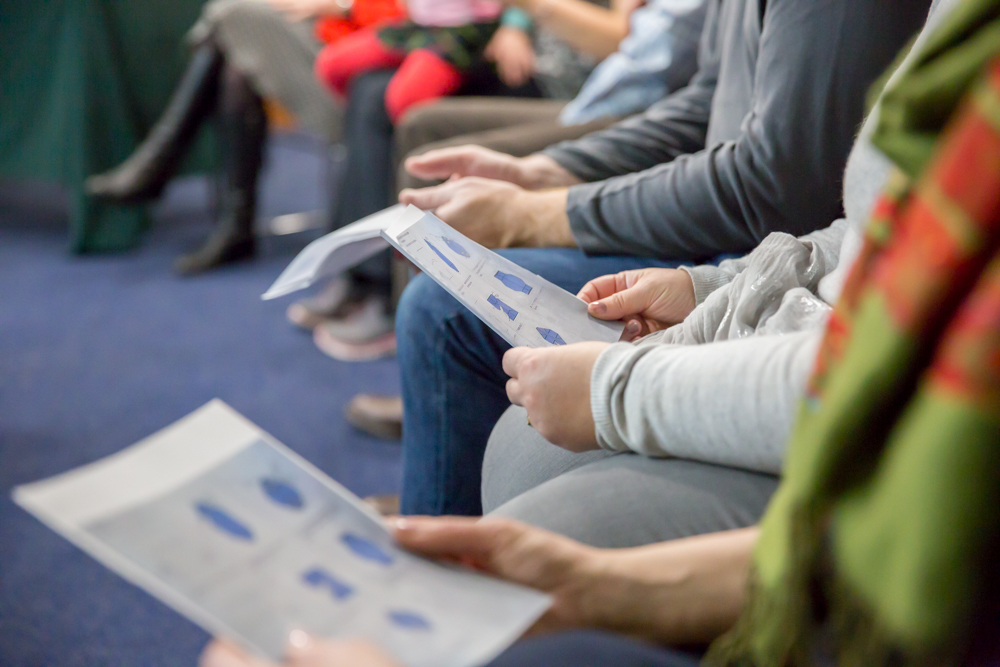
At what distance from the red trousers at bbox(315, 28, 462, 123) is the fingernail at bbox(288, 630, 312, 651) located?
1.42 metres

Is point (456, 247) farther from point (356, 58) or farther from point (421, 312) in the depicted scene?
point (356, 58)

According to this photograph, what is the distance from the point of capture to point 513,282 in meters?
0.68

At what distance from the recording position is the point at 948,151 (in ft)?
0.93

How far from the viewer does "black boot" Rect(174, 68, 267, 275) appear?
84.4 inches

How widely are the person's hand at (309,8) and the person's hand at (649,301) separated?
1.63 meters

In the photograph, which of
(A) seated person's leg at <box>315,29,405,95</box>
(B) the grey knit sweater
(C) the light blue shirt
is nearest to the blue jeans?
(B) the grey knit sweater

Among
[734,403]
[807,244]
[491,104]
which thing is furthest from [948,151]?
[491,104]

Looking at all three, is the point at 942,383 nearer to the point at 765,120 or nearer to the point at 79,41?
the point at 765,120

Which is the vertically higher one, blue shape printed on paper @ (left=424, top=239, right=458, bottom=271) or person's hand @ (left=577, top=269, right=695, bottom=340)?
blue shape printed on paper @ (left=424, top=239, right=458, bottom=271)

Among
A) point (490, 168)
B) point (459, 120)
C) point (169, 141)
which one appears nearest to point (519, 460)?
point (490, 168)

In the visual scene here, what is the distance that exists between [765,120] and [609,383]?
337mm

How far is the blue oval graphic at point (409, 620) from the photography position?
0.37 meters

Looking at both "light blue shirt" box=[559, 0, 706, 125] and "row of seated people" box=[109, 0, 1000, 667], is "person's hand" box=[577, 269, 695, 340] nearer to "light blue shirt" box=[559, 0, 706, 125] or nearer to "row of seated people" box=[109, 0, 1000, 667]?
"row of seated people" box=[109, 0, 1000, 667]

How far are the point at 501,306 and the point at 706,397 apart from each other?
23cm
